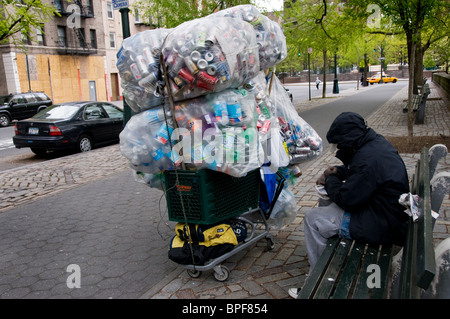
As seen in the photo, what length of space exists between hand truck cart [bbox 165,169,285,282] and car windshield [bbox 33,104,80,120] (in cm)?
869

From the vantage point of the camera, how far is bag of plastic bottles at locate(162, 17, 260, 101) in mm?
3197

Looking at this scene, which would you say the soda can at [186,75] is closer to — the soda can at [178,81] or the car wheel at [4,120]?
the soda can at [178,81]

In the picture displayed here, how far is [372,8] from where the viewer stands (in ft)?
39.6

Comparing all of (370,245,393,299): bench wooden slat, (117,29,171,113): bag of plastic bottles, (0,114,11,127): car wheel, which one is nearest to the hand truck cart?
(117,29,171,113): bag of plastic bottles

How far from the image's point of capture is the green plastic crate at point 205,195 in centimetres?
346

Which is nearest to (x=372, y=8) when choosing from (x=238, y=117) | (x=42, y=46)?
(x=238, y=117)

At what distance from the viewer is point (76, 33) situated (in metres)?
41.2

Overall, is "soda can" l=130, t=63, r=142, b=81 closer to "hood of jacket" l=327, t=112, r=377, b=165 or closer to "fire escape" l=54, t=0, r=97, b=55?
"hood of jacket" l=327, t=112, r=377, b=165

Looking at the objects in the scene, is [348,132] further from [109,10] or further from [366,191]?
[109,10]

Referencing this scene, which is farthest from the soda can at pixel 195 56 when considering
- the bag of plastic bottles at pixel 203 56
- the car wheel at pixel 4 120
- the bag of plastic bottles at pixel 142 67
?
the car wheel at pixel 4 120

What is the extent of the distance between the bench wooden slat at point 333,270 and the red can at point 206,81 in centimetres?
158
